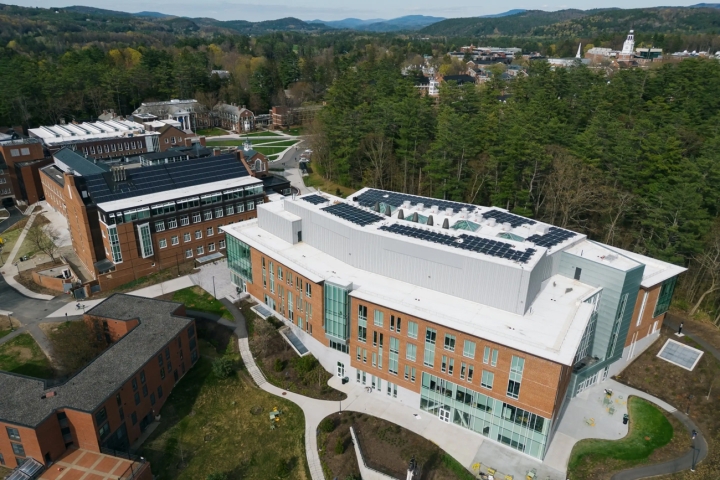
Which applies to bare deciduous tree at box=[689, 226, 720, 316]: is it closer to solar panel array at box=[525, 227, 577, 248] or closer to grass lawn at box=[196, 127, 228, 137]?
solar panel array at box=[525, 227, 577, 248]

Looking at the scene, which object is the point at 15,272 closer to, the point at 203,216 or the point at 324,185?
the point at 203,216

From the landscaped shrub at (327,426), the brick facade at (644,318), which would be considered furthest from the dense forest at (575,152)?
the landscaped shrub at (327,426)

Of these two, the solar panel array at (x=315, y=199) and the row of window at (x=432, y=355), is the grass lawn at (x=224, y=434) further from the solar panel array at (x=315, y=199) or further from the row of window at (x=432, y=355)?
the solar panel array at (x=315, y=199)

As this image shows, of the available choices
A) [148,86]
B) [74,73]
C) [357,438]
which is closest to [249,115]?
[148,86]

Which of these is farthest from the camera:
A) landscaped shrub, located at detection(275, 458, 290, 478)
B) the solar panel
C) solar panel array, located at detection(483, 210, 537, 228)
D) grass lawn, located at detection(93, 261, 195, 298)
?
grass lawn, located at detection(93, 261, 195, 298)

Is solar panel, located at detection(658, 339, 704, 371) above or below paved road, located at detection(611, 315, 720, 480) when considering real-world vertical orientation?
above

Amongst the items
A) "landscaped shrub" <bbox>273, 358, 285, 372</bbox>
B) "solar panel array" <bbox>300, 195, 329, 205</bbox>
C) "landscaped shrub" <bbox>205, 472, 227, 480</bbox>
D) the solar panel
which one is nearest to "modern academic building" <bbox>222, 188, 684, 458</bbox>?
"solar panel array" <bbox>300, 195, 329, 205</bbox>

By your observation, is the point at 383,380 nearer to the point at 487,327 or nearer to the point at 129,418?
the point at 487,327
